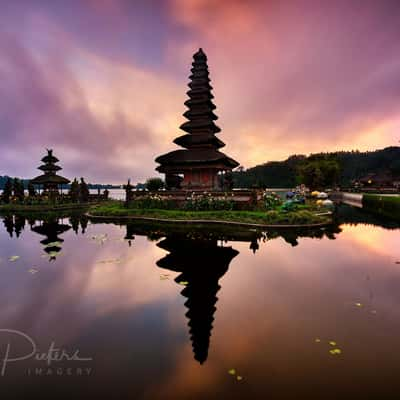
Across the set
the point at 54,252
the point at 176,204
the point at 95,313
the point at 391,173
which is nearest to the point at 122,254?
the point at 54,252

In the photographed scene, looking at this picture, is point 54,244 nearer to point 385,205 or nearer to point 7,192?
point 385,205

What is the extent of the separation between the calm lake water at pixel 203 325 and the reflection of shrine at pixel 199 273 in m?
0.04

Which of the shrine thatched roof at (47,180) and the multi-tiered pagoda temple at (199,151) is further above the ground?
the multi-tiered pagoda temple at (199,151)

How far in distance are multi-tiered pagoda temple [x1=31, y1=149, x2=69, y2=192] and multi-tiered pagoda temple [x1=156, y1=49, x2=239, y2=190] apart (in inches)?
825

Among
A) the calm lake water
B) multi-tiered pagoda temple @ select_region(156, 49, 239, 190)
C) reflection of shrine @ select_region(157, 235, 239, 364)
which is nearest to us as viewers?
the calm lake water

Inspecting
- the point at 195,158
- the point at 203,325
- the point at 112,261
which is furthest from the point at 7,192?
the point at 203,325

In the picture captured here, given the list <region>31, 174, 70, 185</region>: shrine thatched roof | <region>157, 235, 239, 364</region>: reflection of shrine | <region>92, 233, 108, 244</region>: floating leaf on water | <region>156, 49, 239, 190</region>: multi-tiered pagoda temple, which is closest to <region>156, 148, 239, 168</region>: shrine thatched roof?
<region>156, 49, 239, 190</region>: multi-tiered pagoda temple

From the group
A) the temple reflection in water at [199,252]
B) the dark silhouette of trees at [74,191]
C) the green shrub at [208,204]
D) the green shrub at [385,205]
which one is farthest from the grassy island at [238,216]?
the dark silhouette of trees at [74,191]

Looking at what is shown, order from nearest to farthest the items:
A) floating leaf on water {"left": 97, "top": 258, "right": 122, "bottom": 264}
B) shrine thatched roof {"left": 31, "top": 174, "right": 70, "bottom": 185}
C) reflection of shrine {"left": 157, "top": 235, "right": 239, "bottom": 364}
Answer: reflection of shrine {"left": 157, "top": 235, "right": 239, "bottom": 364}, floating leaf on water {"left": 97, "top": 258, "right": 122, "bottom": 264}, shrine thatched roof {"left": 31, "top": 174, "right": 70, "bottom": 185}

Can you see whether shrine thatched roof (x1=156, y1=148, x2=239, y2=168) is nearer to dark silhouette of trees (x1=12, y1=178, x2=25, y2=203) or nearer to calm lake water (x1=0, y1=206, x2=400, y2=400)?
calm lake water (x1=0, y1=206, x2=400, y2=400)

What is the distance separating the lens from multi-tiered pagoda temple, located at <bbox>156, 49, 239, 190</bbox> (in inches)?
1040

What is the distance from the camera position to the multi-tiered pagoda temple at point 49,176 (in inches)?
1519

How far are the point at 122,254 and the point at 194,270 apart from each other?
3.86 meters

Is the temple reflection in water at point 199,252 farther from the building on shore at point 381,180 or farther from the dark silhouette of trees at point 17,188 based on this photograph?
the building on shore at point 381,180
